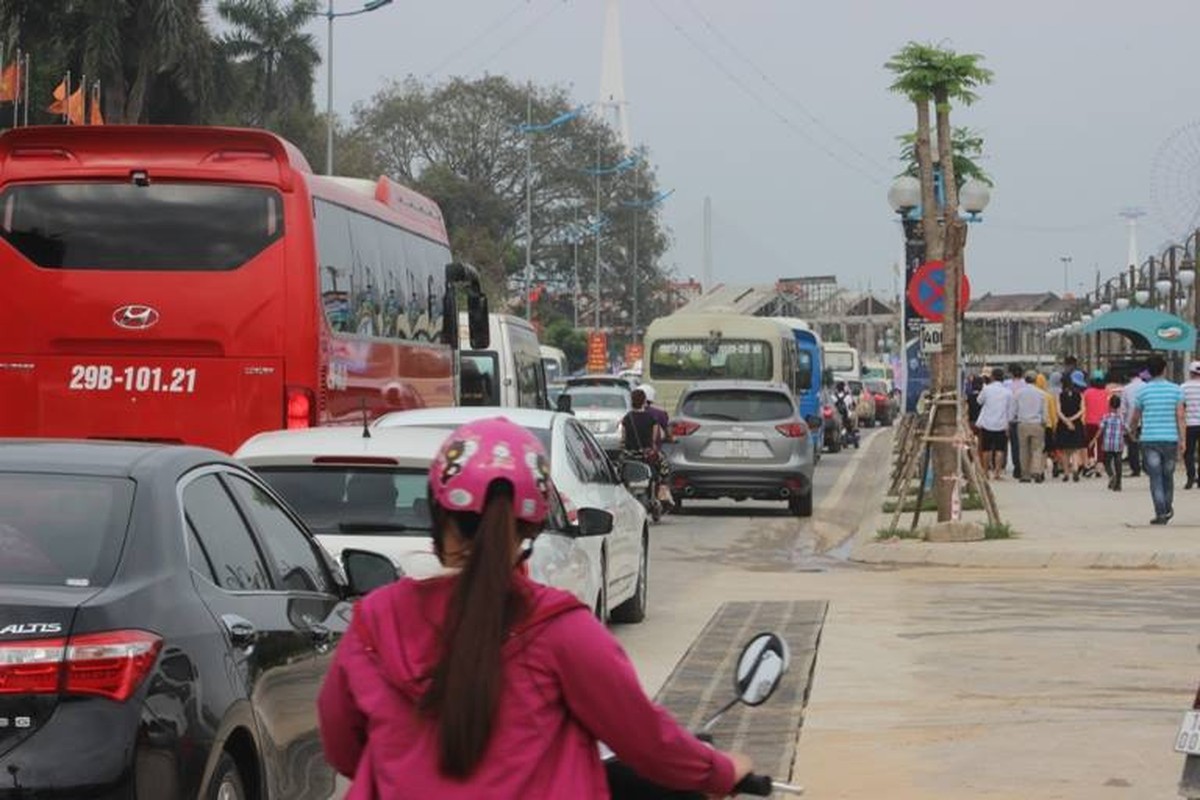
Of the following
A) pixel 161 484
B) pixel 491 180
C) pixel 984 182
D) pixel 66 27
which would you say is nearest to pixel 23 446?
pixel 161 484

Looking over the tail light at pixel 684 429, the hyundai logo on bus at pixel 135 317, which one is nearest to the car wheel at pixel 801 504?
the tail light at pixel 684 429

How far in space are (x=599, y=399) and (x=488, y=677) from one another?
36076mm

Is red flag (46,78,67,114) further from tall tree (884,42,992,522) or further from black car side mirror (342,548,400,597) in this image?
black car side mirror (342,548,400,597)

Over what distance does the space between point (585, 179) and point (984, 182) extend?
75029 mm

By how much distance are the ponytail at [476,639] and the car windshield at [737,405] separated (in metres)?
24.7

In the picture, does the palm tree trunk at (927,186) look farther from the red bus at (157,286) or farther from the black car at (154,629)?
the black car at (154,629)

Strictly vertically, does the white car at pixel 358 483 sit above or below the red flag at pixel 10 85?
below

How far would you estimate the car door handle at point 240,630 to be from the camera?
20.5ft

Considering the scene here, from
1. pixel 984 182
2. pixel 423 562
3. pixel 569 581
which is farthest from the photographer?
pixel 984 182

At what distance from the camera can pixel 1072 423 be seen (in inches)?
1416

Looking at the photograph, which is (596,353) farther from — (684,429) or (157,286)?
(157,286)

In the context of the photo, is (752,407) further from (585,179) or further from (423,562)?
(585,179)

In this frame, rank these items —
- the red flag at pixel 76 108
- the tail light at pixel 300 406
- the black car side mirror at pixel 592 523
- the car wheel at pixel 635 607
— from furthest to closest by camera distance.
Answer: the red flag at pixel 76 108 < the tail light at pixel 300 406 < the car wheel at pixel 635 607 < the black car side mirror at pixel 592 523

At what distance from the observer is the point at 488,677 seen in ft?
12.2
